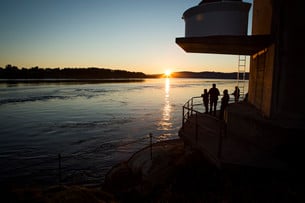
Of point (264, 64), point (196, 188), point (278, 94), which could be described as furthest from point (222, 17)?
point (196, 188)

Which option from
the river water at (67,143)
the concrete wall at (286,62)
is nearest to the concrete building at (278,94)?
the concrete wall at (286,62)

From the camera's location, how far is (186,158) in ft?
21.4

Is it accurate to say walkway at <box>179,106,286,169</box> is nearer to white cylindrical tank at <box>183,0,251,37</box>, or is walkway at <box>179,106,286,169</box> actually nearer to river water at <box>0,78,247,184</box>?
white cylindrical tank at <box>183,0,251,37</box>

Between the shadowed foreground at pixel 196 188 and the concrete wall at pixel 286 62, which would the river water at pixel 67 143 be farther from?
the concrete wall at pixel 286 62

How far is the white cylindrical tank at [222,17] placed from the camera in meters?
7.49

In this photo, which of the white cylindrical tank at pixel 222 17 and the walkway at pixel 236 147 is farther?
the white cylindrical tank at pixel 222 17

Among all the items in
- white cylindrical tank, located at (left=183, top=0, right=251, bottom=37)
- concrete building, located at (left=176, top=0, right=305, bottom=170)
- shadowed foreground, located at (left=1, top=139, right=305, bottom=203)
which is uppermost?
white cylindrical tank, located at (left=183, top=0, right=251, bottom=37)

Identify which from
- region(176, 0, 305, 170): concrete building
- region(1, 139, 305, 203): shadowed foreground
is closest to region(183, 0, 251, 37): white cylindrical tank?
region(176, 0, 305, 170): concrete building

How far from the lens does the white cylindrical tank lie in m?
7.49

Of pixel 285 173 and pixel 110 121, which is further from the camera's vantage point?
pixel 110 121

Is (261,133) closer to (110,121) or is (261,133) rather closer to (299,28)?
(299,28)

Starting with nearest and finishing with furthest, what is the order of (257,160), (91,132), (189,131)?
(257,160) → (189,131) → (91,132)

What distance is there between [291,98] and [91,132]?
15.9 m

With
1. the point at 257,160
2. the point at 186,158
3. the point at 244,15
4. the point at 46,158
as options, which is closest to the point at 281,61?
the point at 244,15
